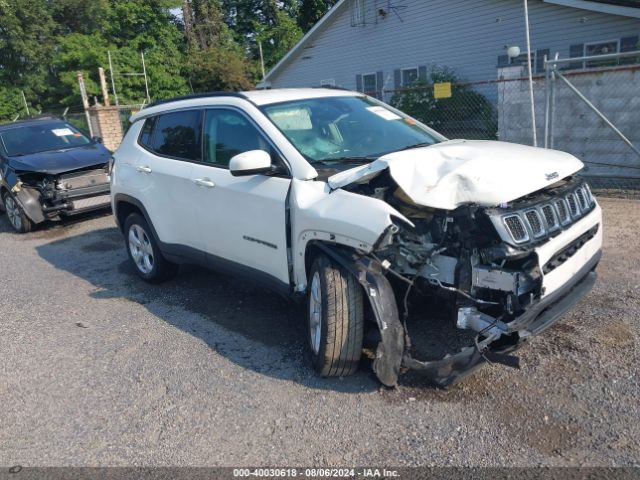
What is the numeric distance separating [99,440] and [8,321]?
2631mm

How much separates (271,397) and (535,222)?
1.95 metres

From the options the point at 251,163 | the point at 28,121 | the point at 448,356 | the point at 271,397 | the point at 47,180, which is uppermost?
the point at 28,121

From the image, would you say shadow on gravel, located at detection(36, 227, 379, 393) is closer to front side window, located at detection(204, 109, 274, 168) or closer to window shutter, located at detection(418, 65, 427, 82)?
front side window, located at detection(204, 109, 274, 168)

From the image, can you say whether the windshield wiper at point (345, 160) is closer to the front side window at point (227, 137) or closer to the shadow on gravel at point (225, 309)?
the front side window at point (227, 137)

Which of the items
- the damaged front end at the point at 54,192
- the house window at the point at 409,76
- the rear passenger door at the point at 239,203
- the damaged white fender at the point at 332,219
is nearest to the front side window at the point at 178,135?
the rear passenger door at the point at 239,203

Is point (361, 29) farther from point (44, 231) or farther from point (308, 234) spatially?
point (308, 234)

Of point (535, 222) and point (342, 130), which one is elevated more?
point (342, 130)

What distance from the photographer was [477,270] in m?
3.11

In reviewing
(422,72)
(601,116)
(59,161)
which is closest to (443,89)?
Answer: (601,116)

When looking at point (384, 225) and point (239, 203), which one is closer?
point (384, 225)

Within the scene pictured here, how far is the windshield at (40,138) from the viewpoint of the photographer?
973 cm

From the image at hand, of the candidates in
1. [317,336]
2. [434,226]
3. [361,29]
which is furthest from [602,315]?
[361,29]

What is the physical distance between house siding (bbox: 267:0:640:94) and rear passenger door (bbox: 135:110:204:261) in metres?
13.9

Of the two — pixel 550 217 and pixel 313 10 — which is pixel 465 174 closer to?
pixel 550 217
